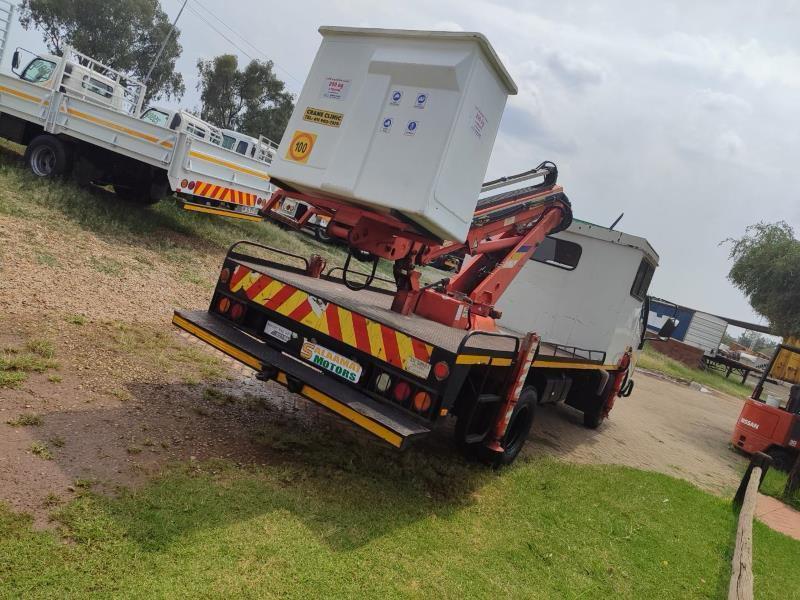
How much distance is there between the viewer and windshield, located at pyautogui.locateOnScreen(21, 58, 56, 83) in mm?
11375

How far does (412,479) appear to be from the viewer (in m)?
4.54

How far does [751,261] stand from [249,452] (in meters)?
27.3

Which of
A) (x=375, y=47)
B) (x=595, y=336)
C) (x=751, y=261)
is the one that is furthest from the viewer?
(x=751, y=261)

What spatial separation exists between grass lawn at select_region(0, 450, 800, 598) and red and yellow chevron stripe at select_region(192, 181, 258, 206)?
6082 mm

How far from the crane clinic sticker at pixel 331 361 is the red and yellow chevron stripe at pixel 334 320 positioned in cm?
12

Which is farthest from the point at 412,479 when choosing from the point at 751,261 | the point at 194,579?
the point at 751,261

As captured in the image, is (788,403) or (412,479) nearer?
(412,479)

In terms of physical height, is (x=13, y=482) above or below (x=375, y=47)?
below

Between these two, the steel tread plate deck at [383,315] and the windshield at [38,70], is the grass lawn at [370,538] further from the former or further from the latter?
the windshield at [38,70]

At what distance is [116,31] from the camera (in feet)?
125

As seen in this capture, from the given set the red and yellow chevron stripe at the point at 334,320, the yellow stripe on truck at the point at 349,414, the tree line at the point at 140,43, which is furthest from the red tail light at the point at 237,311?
the tree line at the point at 140,43

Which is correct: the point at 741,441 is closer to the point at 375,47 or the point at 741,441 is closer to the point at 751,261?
the point at 375,47

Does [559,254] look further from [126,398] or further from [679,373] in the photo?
[679,373]

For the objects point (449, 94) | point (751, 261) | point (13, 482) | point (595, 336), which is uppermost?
point (751, 261)
